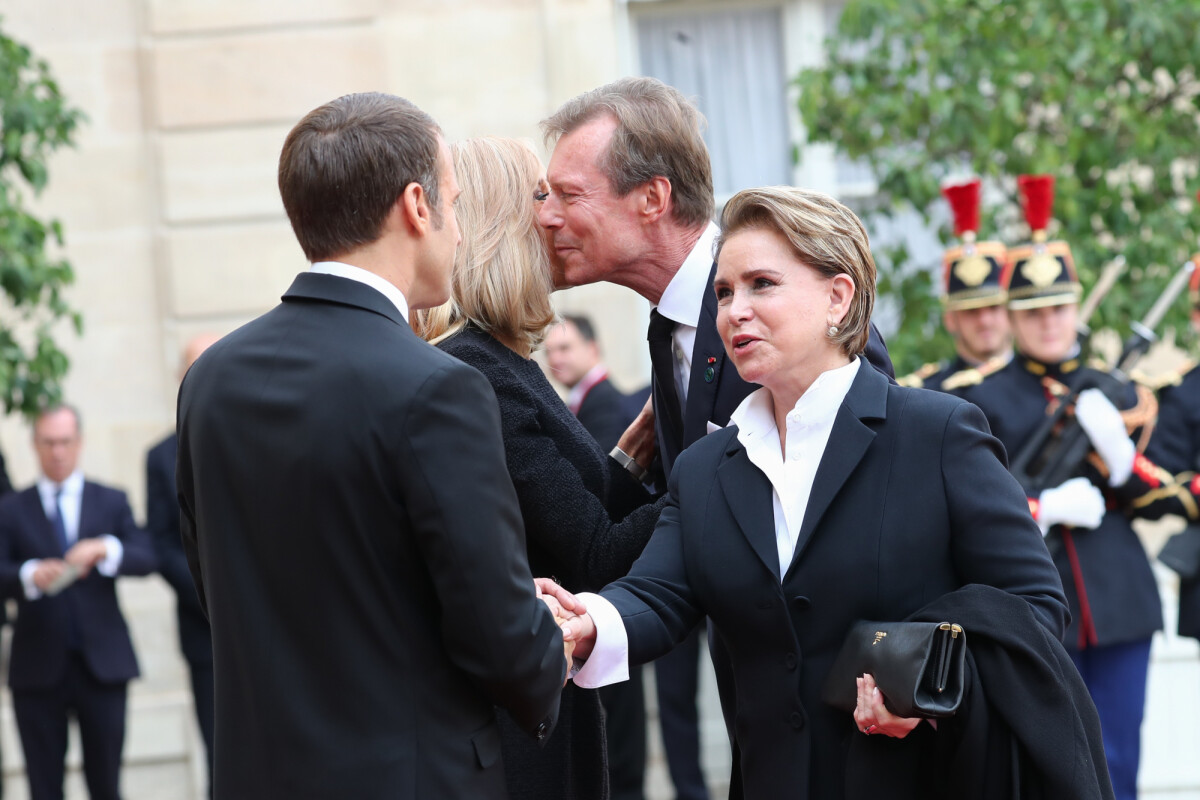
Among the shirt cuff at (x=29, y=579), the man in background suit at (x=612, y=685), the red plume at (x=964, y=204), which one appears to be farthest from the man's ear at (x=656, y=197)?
the shirt cuff at (x=29, y=579)

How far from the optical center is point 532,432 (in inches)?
112

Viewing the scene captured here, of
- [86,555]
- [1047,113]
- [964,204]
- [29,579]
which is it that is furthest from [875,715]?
[29,579]

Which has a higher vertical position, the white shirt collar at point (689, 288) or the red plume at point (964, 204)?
the red plume at point (964, 204)

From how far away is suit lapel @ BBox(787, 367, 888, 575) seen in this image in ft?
8.36

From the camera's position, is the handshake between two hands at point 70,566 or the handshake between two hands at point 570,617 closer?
the handshake between two hands at point 570,617

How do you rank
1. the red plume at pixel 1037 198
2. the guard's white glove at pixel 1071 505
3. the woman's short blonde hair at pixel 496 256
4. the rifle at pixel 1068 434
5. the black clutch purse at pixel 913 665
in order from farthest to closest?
1. the red plume at pixel 1037 198
2. the rifle at pixel 1068 434
3. the guard's white glove at pixel 1071 505
4. the woman's short blonde hair at pixel 496 256
5. the black clutch purse at pixel 913 665

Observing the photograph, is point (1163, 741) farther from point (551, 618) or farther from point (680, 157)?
point (551, 618)

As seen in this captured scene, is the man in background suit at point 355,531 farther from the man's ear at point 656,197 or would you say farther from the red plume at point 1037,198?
the red plume at point 1037,198

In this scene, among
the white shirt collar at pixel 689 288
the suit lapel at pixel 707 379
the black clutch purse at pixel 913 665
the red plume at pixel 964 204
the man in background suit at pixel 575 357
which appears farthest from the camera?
the man in background suit at pixel 575 357

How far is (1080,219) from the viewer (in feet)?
19.9

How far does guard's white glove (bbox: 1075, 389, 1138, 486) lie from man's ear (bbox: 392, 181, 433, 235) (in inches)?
146

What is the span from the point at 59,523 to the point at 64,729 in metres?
0.93

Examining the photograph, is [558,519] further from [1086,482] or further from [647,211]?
[1086,482]

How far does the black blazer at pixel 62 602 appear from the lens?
6637 millimetres
